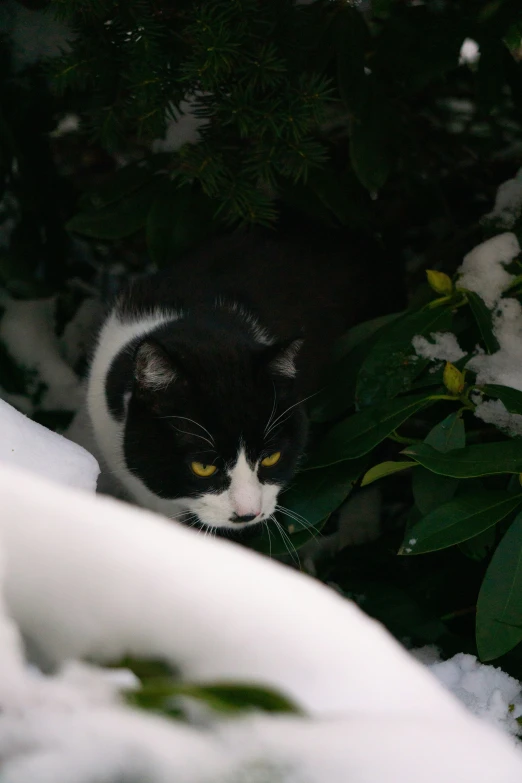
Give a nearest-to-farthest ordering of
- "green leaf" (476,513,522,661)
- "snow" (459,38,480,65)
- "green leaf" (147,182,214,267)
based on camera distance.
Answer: "green leaf" (476,513,522,661), "green leaf" (147,182,214,267), "snow" (459,38,480,65)

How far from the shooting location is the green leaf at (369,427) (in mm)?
1134

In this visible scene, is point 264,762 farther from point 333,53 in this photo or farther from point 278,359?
point 333,53

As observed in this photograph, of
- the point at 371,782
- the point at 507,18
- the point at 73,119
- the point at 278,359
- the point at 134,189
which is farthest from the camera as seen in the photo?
the point at 73,119

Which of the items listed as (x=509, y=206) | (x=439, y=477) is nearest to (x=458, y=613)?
(x=439, y=477)

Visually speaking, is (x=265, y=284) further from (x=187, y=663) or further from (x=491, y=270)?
(x=187, y=663)

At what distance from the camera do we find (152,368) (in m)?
1.09

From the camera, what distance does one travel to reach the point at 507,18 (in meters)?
1.27

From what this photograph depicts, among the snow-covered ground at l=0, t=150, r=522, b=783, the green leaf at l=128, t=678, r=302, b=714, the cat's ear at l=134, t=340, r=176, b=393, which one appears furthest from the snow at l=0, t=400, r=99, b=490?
the cat's ear at l=134, t=340, r=176, b=393

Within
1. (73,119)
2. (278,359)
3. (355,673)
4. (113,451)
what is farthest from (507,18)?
(355,673)

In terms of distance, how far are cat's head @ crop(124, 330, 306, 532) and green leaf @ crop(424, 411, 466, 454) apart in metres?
0.23

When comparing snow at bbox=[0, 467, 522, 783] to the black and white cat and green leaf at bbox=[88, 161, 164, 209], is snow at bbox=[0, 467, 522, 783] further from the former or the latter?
green leaf at bbox=[88, 161, 164, 209]

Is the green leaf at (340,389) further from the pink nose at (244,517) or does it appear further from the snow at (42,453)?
the snow at (42,453)

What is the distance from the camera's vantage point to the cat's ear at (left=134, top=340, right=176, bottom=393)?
1.06m

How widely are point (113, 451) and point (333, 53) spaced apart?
75cm
